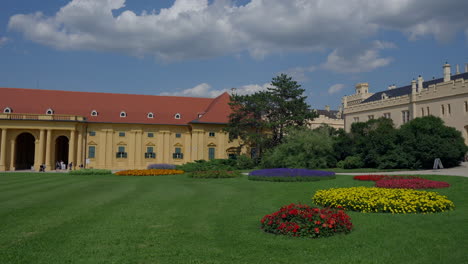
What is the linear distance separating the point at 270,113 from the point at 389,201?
119 feet

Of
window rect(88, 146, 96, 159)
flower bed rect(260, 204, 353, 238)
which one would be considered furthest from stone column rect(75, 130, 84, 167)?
flower bed rect(260, 204, 353, 238)

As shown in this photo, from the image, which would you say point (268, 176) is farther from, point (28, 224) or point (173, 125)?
point (173, 125)

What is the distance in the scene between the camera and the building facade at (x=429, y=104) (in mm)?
43312

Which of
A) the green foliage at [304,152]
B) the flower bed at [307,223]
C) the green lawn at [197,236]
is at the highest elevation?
the green foliage at [304,152]

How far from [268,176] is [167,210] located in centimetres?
1295

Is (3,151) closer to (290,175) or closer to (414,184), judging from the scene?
(290,175)

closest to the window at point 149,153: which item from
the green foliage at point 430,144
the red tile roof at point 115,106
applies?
the red tile roof at point 115,106

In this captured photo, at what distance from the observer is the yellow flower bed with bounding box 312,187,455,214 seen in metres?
12.0

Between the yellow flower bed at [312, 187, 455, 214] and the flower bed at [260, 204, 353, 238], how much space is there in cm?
299

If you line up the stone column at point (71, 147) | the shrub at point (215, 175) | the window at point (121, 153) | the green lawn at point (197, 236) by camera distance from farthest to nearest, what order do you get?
the window at point (121, 153)
the stone column at point (71, 147)
the shrub at point (215, 175)
the green lawn at point (197, 236)

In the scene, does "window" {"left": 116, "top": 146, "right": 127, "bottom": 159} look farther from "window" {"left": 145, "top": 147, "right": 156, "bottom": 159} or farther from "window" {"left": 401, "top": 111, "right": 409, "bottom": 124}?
"window" {"left": 401, "top": 111, "right": 409, "bottom": 124}

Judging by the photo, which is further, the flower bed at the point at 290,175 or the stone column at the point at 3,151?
the stone column at the point at 3,151

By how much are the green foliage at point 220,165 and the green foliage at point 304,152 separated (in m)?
5.85

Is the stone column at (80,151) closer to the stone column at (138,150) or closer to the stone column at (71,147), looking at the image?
the stone column at (71,147)
